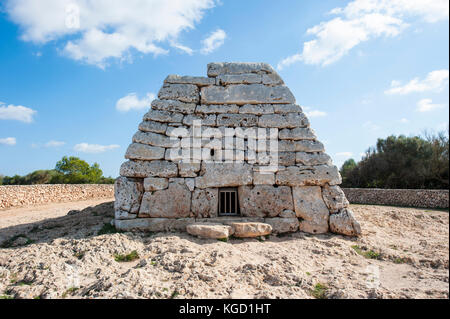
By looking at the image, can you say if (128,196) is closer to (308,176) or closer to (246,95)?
(246,95)

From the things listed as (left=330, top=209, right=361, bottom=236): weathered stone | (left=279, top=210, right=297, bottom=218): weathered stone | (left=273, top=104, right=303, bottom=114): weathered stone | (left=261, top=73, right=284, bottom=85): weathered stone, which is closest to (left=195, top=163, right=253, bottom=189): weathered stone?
(left=279, top=210, right=297, bottom=218): weathered stone

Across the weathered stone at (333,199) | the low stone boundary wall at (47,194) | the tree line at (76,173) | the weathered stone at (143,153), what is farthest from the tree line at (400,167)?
the tree line at (76,173)

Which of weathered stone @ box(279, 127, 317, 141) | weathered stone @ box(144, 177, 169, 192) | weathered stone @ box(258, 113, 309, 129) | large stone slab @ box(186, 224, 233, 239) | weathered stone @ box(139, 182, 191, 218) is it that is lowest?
large stone slab @ box(186, 224, 233, 239)

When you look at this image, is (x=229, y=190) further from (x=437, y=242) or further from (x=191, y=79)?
(x=437, y=242)

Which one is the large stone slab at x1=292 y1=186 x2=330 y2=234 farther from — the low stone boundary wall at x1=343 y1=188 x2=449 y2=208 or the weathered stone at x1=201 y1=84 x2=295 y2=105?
the low stone boundary wall at x1=343 y1=188 x2=449 y2=208

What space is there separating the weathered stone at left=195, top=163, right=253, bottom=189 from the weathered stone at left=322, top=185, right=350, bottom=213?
5.47 feet

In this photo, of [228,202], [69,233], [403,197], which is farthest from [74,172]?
[403,197]

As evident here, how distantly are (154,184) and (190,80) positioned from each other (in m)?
2.72

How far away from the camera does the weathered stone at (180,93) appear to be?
6.15 m

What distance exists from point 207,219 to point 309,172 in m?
2.43

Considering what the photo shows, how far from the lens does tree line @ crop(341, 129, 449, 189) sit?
1290 centimetres

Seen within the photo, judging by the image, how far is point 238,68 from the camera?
6.42m

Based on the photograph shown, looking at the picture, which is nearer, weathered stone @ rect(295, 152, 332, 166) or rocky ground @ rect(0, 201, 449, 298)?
rocky ground @ rect(0, 201, 449, 298)
